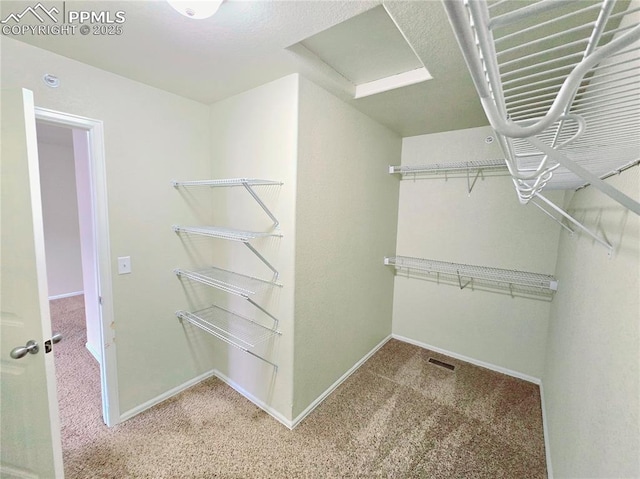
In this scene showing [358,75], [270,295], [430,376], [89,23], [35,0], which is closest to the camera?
[35,0]

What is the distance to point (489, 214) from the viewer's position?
2629 millimetres

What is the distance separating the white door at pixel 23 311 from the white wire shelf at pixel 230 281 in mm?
949

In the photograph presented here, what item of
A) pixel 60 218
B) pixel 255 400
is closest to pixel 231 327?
pixel 255 400

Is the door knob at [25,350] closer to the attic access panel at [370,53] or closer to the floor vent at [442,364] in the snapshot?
the attic access panel at [370,53]

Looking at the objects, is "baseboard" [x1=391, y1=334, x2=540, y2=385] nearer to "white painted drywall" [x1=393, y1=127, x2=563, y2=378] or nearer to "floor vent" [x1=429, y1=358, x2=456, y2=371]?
"white painted drywall" [x1=393, y1=127, x2=563, y2=378]

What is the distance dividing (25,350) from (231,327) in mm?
1230

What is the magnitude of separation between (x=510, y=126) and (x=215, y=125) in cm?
236

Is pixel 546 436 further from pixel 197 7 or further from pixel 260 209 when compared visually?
pixel 197 7

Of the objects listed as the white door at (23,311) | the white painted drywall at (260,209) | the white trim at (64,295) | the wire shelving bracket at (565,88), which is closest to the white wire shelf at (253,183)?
the white painted drywall at (260,209)

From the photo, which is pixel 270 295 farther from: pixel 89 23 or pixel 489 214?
pixel 489 214

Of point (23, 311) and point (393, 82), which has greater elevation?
point (393, 82)

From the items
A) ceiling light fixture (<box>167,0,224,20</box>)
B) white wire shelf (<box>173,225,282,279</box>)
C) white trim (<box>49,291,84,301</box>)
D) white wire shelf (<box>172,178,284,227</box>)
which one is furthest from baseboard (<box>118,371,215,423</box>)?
white trim (<box>49,291,84,301</box>)

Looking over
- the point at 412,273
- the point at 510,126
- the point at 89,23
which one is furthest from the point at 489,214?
the point at 89,23

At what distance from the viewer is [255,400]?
223 centimetres
